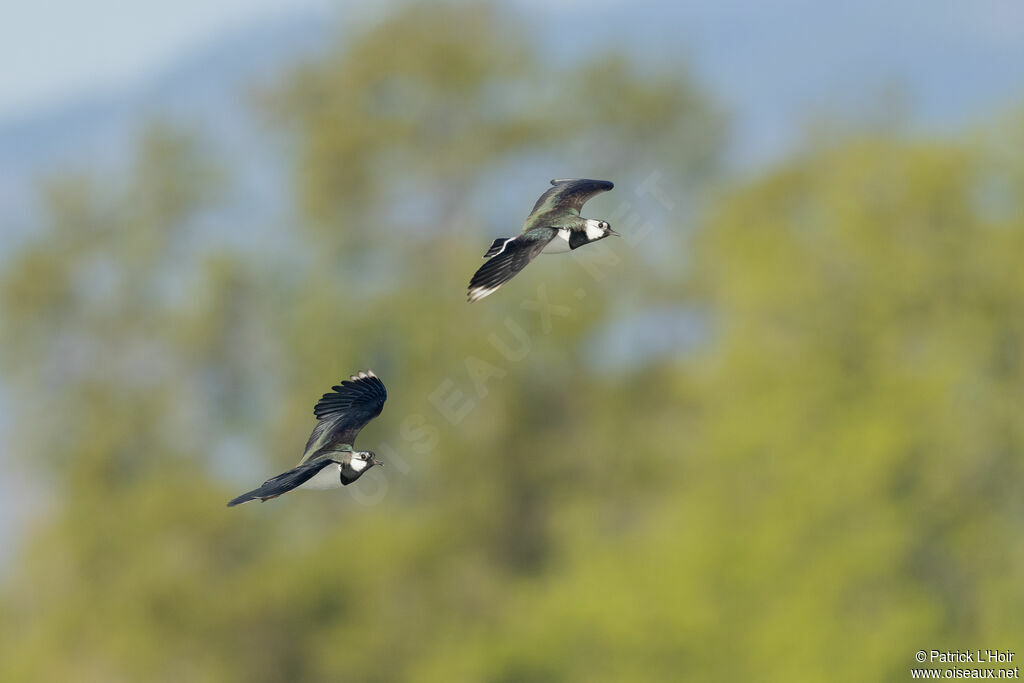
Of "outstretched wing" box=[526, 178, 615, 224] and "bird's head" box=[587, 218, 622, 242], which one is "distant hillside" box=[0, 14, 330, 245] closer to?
"outstretched wing" box=[526, 178, 615, 224]

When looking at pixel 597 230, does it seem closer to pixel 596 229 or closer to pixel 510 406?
pixel 596 229

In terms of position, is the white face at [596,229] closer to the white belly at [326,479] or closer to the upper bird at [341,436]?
Answer: the upper bird at [341,436]

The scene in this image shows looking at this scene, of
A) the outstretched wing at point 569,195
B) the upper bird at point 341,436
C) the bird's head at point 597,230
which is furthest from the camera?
the outstretched wing at point 569,195

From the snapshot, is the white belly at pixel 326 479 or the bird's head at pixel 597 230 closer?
the white belly at pixel 326 479

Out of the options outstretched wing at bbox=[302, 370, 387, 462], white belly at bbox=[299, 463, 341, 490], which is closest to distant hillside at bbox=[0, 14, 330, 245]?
outstretched wing at bbox=[302, 370, 387, 462]

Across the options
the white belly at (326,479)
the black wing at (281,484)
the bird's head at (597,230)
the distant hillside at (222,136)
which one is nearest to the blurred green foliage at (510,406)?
the distant hillside at (222,136)

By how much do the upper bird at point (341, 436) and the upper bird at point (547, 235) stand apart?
0.91 metres

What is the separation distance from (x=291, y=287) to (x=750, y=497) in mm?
24338

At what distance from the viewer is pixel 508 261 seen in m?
5.36

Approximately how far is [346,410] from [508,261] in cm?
150

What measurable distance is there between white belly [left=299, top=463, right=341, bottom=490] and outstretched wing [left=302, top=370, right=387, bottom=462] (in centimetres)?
70

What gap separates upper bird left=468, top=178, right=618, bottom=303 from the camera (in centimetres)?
516

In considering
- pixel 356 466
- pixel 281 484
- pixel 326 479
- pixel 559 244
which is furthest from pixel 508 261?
pixel 281 484

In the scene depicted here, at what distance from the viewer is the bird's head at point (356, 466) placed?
5.18m
